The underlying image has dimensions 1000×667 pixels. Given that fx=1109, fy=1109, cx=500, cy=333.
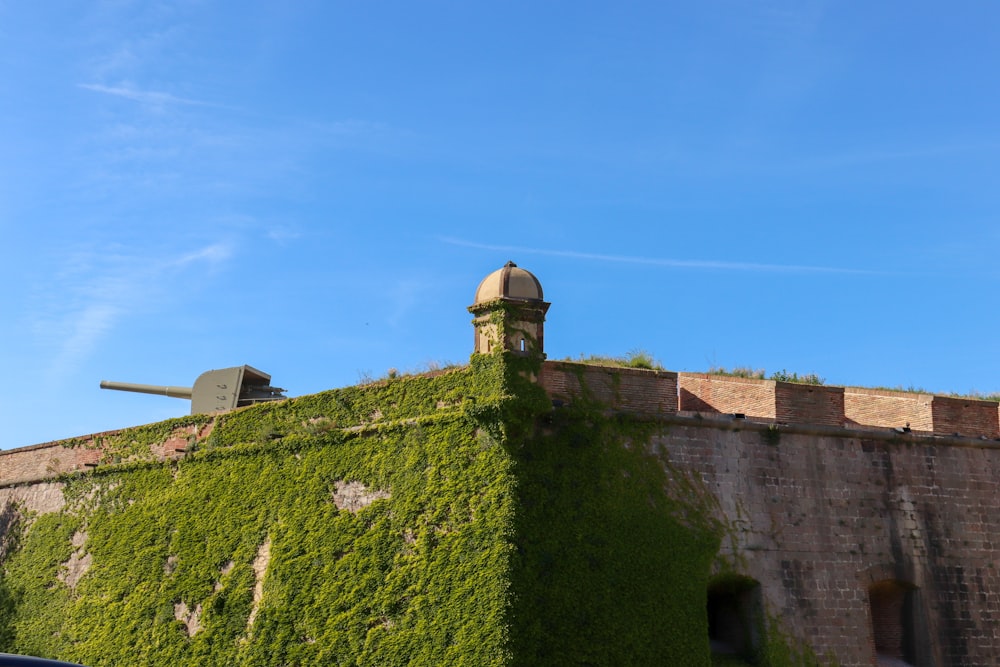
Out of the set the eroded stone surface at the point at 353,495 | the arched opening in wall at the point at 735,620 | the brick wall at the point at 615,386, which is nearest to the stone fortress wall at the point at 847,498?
the brick wall at the point at 615,386

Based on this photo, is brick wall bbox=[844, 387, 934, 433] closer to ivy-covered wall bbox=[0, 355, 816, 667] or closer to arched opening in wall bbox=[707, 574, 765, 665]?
arched opening in wall bbox=[707, 574, 765, 665]

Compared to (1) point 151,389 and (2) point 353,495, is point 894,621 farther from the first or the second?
(1) point 151,389

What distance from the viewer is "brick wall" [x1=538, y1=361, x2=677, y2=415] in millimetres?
15617

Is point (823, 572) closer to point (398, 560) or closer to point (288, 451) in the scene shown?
point (398, 560)

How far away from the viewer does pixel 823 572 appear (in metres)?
16.2

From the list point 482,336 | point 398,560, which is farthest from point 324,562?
point 482,336

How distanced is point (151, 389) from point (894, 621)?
14627mm

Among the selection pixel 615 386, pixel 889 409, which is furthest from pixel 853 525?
pixel 615 386

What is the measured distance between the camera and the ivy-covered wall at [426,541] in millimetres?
14391

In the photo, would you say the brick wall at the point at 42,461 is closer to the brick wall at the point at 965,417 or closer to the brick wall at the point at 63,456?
the brick wall at the point at 63,456

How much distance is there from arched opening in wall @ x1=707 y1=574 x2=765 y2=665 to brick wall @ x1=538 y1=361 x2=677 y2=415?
2.63 metres

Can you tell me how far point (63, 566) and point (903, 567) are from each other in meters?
14.2

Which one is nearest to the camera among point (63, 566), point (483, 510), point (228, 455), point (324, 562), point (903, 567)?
point (483, 510)

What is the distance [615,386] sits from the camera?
627 inches
